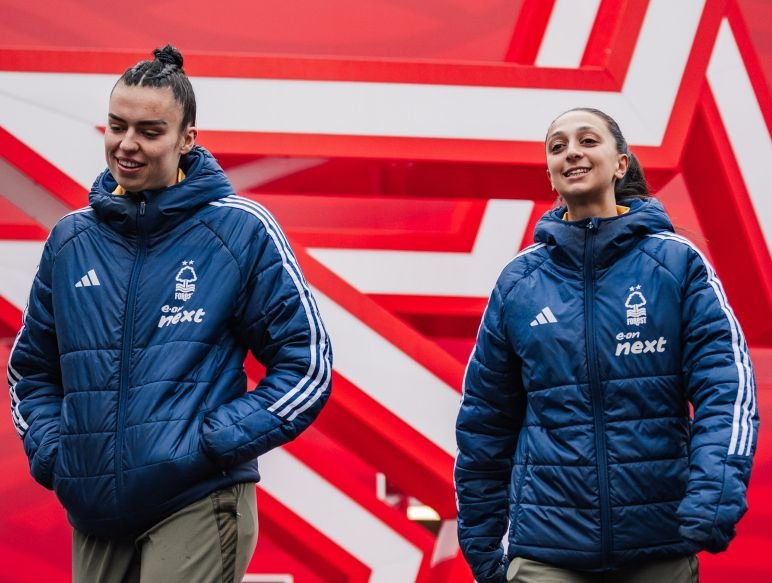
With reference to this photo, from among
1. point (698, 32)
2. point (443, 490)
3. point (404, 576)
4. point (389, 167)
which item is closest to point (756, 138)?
point (698, 32)

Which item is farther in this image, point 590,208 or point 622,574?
point 590,208

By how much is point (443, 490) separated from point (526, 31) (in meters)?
1.37

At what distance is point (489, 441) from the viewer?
2100 mm

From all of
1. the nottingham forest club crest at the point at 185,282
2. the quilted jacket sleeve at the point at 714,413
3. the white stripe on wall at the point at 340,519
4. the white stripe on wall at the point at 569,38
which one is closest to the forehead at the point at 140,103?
the nottingham forest club crest at the point at 185,282

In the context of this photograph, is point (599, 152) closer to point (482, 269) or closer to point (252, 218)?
point (252, 218)

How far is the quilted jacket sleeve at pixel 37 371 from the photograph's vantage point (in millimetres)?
1973

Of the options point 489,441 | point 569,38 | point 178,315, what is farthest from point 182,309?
point 569,38

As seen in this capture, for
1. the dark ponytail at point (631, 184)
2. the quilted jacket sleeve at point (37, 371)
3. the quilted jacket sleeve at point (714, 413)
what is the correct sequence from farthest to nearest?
the dark ponytail at point (631, 184) < the quilted jacket sleeve at point (37, 371) < the quilted jacket sleeve at point (714, 413)

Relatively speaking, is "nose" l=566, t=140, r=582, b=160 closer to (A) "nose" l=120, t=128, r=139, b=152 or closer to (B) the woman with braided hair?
(B) the woman with braided hair

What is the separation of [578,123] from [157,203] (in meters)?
0.77

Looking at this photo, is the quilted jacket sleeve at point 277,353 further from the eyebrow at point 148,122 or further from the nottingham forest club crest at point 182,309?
the eyebrow at point 148,122

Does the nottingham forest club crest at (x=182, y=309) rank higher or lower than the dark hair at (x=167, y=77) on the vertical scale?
lower

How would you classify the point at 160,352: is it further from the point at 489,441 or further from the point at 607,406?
the point at 607,406

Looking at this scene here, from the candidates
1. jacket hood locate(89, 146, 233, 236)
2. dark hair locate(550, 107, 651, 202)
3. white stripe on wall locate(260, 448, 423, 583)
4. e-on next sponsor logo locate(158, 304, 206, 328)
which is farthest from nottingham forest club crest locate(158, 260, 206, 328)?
white stripe on wall locate(260, 448, 423, 583)
